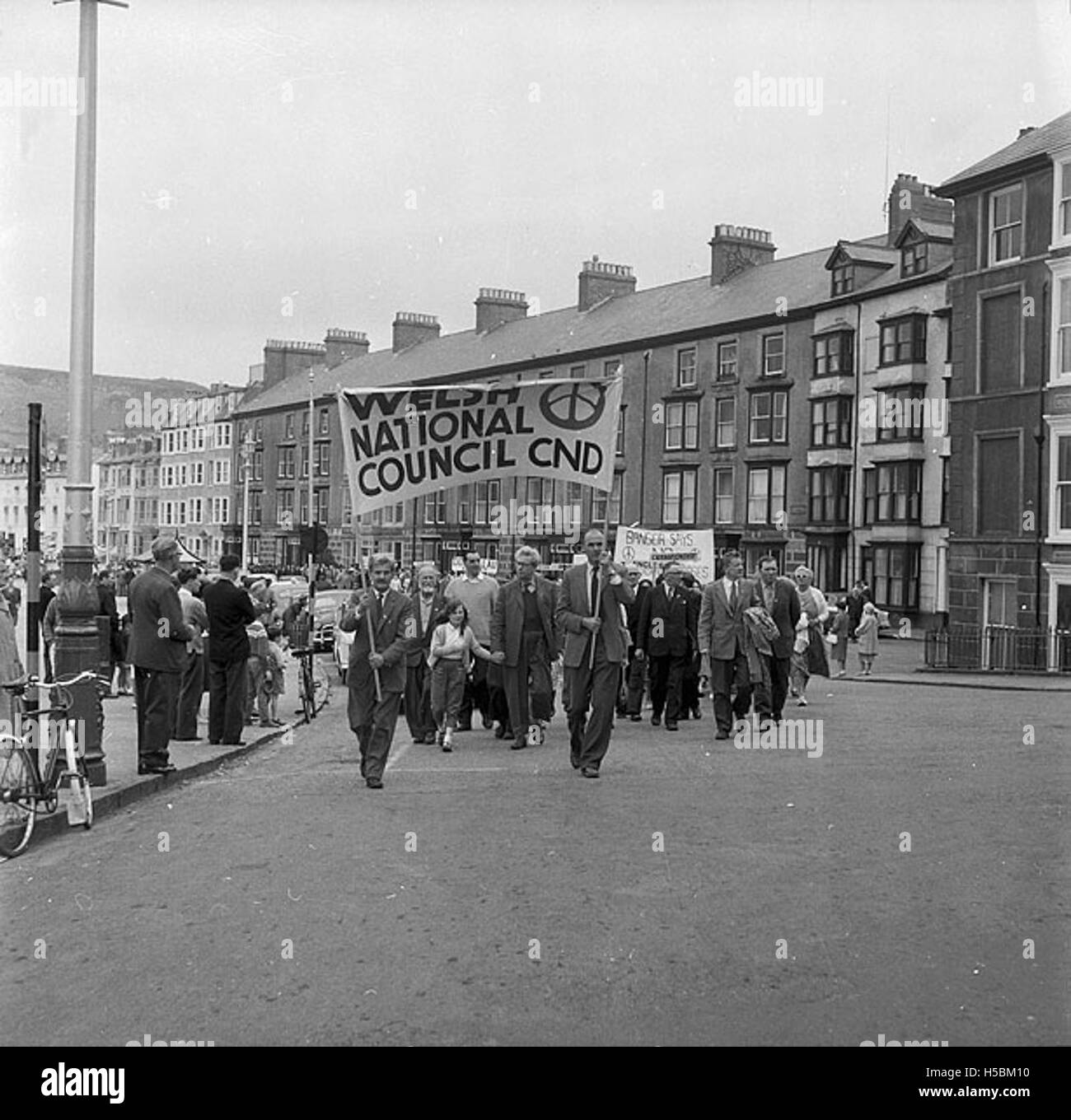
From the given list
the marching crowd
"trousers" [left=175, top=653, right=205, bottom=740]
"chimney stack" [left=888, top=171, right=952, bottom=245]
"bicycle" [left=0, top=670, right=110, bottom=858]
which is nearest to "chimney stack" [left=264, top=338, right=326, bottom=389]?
"chimney stack" [left=888, top=171, right=952, bottom=245]

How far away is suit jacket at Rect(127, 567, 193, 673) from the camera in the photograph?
11.4 metres

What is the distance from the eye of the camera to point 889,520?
153 feet

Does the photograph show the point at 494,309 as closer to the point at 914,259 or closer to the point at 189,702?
the point at 914,259

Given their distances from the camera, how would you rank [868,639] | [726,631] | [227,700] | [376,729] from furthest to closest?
[868,639] → [726,631] → [227,700] → [376,729]

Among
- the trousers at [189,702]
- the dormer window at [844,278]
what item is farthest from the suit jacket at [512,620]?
the dormer window at [844,278]

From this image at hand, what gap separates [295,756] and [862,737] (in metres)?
6.00

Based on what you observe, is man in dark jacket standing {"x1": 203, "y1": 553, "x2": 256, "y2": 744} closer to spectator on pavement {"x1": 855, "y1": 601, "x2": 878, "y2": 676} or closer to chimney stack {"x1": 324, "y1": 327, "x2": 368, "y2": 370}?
spectator on pavement {"x1": 855, "y1": 601, "x2": 878, "y2": 676}

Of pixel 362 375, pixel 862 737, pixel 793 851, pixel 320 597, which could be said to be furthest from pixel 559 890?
pixel 362 375

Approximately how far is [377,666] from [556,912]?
4.46 meters

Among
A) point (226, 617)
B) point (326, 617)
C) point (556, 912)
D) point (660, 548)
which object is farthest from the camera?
point (326, 617)

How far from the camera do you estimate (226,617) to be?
13.3 m

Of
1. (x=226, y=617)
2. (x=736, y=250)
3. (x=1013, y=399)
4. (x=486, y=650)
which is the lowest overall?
(x=486, y=650)

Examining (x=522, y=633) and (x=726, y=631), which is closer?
(x=522, y=633)

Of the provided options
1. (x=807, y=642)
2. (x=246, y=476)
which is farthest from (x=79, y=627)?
(x=246, y=476)
